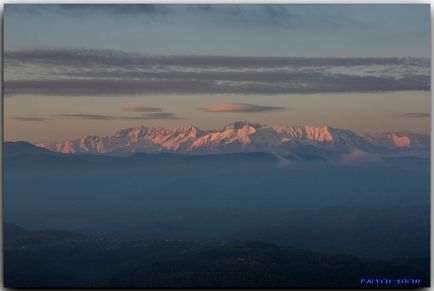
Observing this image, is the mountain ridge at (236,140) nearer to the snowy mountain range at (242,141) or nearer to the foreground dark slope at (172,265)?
the snowy mountain range at (242,141)

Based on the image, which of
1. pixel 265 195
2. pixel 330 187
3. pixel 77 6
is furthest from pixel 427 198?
pixel 77 6

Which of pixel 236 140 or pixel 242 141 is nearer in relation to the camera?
pixel 242 141

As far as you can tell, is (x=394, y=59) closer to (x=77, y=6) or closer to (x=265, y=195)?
(x=265, y=195)

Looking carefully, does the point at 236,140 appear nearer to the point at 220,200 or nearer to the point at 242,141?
the point at 242,141

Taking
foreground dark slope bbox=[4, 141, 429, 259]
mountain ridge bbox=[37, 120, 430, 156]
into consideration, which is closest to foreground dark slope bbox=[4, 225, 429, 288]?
foreground dark slope bbox=[4, 141, 429, 259]

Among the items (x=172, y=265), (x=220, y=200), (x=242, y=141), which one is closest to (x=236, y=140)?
(x=242, y=141)

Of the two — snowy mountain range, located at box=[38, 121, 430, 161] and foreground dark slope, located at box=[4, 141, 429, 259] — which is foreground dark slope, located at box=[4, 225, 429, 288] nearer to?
foreground dark slope, located at box=[4, 141, 429, 259]
